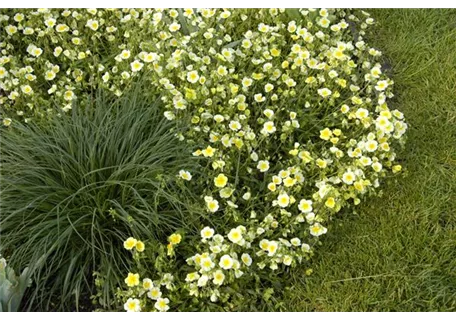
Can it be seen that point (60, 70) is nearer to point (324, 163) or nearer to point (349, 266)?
point (324, 163)

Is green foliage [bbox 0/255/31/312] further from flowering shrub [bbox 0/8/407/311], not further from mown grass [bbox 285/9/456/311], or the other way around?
mown grass [bbox 285/9/456/311]

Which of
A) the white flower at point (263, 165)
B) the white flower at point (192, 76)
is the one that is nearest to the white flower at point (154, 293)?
the white flower at point (263, 165)

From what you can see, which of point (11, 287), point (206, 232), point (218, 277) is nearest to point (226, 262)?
point (218, 277)

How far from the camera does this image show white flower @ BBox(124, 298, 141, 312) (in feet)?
7.82

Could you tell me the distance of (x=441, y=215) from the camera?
116 inches

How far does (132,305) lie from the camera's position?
2391 mm

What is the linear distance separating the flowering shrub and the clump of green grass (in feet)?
0.43

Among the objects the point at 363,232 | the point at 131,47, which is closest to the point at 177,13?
the point at 131,47

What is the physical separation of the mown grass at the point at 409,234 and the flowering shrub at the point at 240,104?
0.13m

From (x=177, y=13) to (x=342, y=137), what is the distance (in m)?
1.26

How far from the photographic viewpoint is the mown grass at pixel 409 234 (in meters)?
2.63

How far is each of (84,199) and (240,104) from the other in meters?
0.93

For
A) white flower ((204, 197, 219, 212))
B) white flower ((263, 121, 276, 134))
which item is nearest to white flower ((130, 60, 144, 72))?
white flower ((263, 121, 276, 134))

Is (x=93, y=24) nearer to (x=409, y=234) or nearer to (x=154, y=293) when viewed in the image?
(x=154, y=293)
